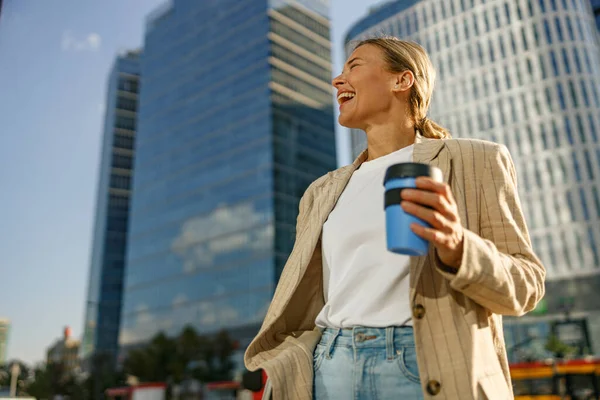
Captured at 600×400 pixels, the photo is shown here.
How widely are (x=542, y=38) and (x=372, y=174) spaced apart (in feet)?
188

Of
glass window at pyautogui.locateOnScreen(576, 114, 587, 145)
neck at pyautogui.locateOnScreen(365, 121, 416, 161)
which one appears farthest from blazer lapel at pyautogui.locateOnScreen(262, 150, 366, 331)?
glass window at pyautogui.locateOnScreen(576, 114, 587, 145)

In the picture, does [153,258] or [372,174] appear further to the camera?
[153,258]

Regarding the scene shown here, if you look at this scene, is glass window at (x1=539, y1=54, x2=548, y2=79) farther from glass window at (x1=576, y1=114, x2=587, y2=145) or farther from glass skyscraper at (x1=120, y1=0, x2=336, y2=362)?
glass skyscraper at (x1=120, y1=0, x2=336, y2=362)

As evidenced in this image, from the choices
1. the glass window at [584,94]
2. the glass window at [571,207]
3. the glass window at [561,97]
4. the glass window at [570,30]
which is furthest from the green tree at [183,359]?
the glass window at [570,30]

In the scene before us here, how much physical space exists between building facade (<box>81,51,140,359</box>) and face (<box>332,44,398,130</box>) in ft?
308

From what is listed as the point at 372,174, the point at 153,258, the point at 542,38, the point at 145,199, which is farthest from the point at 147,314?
the point at 372,174

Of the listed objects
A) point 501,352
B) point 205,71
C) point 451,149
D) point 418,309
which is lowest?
point 501,352

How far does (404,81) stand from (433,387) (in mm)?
1081

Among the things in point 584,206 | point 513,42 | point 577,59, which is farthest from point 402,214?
point 513,42

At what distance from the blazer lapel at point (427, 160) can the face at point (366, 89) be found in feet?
0.66

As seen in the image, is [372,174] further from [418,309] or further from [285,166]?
[285,166]

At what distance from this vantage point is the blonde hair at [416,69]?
1.93 metres

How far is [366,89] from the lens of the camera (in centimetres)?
191

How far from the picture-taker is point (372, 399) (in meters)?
1.41
